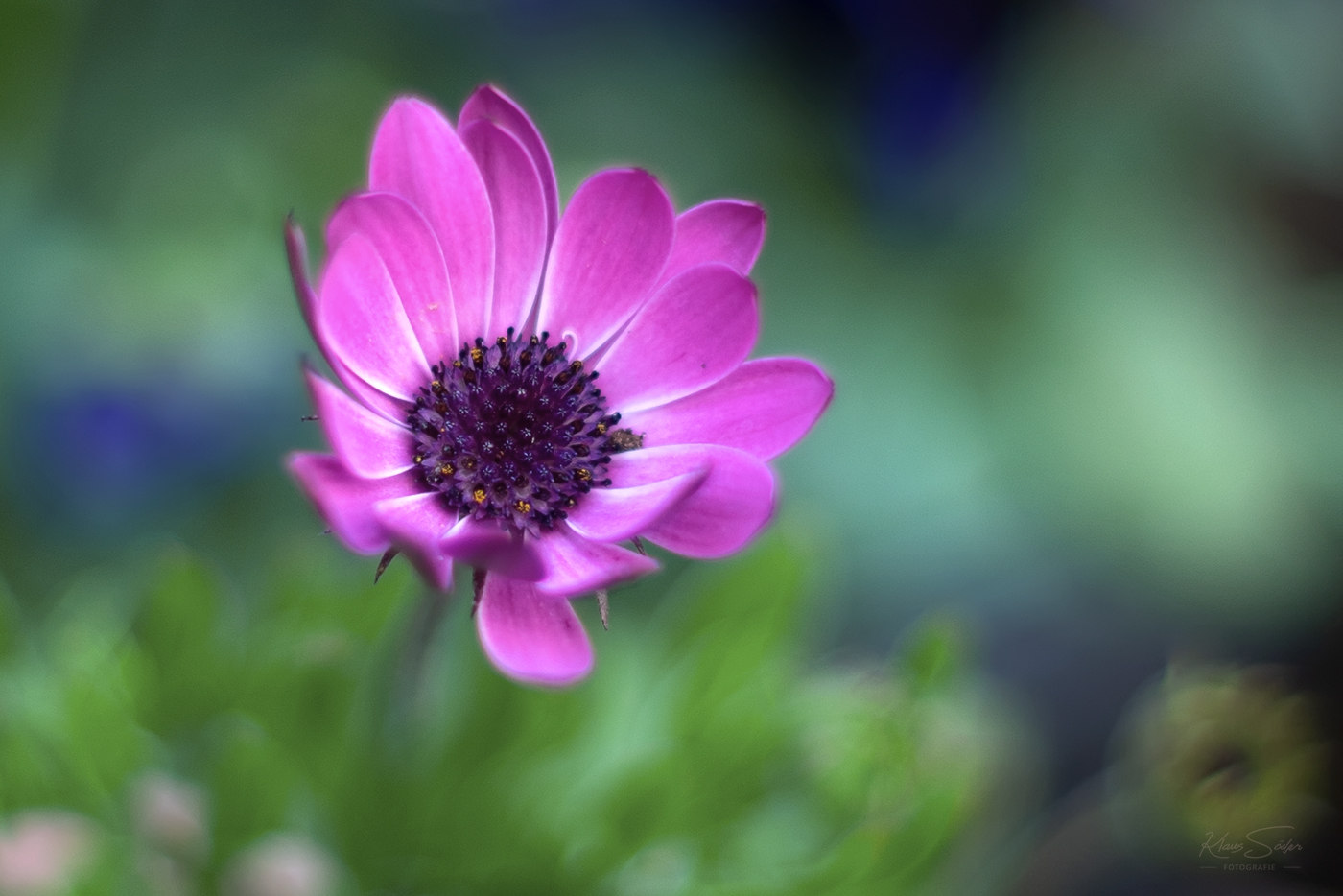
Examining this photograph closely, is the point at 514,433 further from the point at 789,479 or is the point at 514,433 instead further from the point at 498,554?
the point at 789,479

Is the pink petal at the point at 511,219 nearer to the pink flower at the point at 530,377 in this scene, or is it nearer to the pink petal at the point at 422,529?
the pink flower at the point at 530,377

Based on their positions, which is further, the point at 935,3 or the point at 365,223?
the point at 935,3

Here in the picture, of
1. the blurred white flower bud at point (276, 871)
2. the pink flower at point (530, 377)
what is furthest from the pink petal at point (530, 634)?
the blurred white flower bud at point (276, 871)

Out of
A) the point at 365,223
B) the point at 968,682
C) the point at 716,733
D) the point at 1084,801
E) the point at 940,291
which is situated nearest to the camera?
the point at 365,223

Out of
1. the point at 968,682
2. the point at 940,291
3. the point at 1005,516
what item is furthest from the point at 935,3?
the point at 968,682

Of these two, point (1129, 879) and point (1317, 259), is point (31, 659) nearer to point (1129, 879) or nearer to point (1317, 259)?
point (1129, 879)
